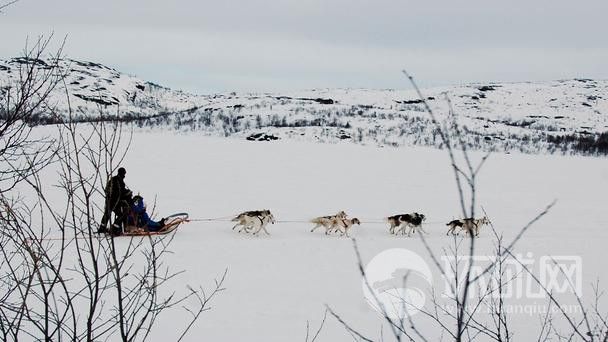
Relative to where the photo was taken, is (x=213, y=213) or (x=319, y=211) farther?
(x=319, y=211)

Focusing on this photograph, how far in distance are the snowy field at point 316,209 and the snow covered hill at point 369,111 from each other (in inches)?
74.4

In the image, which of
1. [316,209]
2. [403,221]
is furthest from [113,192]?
[316,209]

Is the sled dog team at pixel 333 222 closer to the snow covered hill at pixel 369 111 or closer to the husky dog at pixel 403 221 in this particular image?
Result: the husky dog at pixel 403 221

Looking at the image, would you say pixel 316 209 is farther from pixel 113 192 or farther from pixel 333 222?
pixel 113 192

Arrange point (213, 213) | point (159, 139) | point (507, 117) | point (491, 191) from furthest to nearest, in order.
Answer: point (507, 117) < point (159, 139) < point (491, 191) < point (213, 213)

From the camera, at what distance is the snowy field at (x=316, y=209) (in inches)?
202

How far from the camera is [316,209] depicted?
10.9 m

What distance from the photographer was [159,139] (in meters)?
16.4

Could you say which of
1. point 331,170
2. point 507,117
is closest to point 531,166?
point 331,170

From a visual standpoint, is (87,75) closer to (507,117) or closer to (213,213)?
(507,117)

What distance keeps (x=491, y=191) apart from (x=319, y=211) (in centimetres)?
536

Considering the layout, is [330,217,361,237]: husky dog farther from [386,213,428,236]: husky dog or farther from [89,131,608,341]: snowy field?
[386,213,428,236]: husky dog

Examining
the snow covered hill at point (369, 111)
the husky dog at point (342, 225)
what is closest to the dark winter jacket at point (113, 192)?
the snow covered hill at point (369, 111)

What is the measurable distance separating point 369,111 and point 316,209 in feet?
98.3
